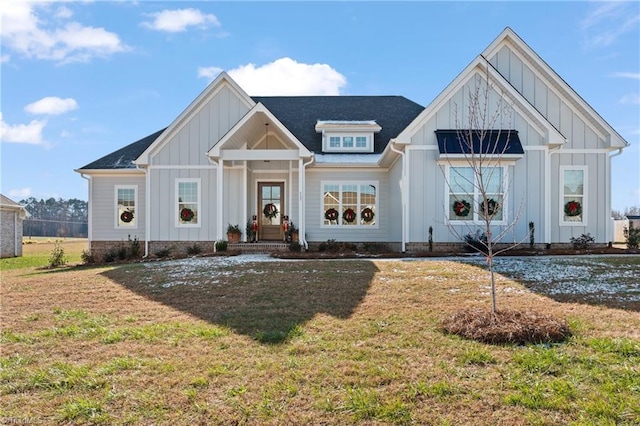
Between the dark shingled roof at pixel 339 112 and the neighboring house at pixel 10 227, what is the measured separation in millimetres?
13941

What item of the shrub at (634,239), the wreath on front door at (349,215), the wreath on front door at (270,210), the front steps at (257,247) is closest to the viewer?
the shrub at (634,239)

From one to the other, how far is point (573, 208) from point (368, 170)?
7.02 meters

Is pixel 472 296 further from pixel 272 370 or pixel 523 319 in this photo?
pixel 272 370

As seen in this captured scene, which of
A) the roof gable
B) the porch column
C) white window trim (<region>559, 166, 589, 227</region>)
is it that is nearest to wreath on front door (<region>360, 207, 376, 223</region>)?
the porch column

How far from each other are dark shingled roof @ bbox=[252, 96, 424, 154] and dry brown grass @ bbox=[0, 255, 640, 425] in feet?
37.0

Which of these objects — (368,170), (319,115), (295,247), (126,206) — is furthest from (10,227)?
(368,170)

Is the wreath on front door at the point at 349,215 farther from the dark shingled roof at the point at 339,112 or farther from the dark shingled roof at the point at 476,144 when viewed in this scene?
the dark shingled roof at the point at 476,144

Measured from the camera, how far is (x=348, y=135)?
16688 millimetres

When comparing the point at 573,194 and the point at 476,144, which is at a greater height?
the point at 476,144

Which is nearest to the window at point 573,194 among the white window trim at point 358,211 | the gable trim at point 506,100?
the gable trim at point 506,100

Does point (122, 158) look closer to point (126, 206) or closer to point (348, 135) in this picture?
point (126, 206)

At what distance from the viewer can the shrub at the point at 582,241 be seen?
12.9 meters

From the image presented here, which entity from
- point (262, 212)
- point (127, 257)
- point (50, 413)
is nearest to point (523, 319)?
point (50, 413)

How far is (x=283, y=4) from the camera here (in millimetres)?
10789
